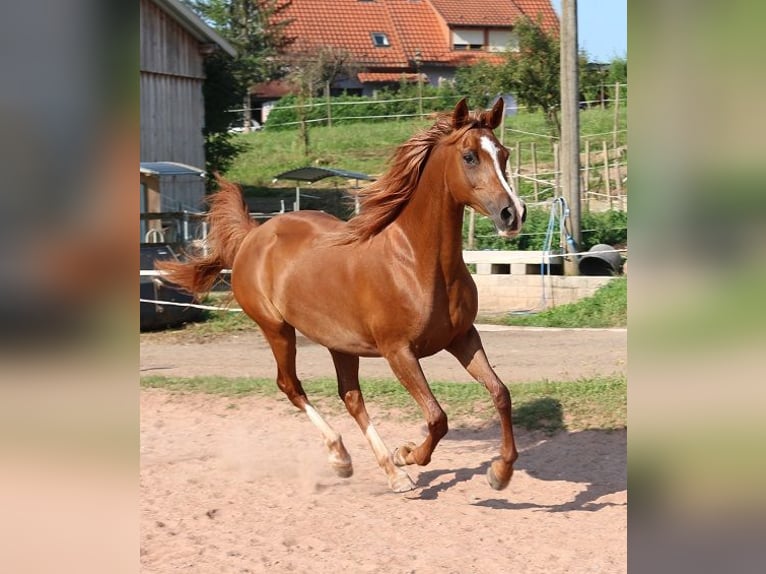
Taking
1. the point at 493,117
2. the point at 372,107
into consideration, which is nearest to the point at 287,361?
the point at 493,117

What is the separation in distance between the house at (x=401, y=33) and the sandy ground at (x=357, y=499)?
29413 mm

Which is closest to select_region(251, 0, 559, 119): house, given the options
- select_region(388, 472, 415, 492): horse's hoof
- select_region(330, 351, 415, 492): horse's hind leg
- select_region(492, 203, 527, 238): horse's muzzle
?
select_region(330, 351, 415, 492): horse's hind leg

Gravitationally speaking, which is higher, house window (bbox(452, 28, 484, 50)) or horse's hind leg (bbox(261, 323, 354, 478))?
house window (bbox(452, 28, 484, 50))

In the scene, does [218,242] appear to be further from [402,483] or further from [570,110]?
[570,110]

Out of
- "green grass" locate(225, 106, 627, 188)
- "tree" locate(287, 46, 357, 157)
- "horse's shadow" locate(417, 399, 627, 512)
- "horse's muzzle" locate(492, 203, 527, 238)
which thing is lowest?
"horse's shadow" locate(417, 399, 627, 512)

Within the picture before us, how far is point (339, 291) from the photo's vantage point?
582 centimetres

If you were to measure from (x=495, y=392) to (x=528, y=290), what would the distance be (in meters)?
7.98

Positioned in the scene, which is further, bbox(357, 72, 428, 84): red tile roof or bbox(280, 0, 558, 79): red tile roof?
bbox(280, 0, 558, 79): red tile roof

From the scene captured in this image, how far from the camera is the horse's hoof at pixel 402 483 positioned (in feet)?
18.8

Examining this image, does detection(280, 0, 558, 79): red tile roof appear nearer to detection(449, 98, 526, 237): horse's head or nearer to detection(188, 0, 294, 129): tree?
detection(188, 0, 294, 129): tree

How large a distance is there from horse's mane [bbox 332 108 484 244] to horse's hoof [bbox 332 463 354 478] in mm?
1456

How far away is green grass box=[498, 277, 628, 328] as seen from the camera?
11.6m
